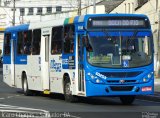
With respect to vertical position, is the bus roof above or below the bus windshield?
above

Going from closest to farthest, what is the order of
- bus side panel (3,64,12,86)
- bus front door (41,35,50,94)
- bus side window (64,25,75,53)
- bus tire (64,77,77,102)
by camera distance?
1. bus side window (64,25,75,53)
2. bus tire (64,77,77,102)
3. bus front door (41,35,50,94)
4. bus side panel (3,64,12,86)

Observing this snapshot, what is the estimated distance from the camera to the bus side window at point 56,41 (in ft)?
68.9

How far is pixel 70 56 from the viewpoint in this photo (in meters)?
19.9

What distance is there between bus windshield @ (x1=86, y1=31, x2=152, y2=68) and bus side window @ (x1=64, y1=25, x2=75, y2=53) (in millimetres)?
1252

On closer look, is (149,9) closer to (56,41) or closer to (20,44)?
(20,44)

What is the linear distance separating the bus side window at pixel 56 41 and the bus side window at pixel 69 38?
513 mm

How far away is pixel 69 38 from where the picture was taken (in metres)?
20.1

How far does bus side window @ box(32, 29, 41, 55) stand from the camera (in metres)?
23.1

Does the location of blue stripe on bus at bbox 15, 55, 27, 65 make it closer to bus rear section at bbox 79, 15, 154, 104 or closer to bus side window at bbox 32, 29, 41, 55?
bus side window at bbox 32, 29, 41, 55

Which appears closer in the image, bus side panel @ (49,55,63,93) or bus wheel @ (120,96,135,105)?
bus wheel @ (120,96,135,105)

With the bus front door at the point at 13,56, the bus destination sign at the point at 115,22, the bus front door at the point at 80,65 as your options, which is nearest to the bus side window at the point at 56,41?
the bus front door at the point at 80,65

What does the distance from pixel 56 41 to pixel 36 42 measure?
7.11ft

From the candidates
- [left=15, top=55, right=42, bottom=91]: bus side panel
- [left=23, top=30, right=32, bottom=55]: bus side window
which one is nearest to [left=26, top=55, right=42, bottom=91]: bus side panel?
[left=15, top=55, right=42, bottom=91]: bus side panel

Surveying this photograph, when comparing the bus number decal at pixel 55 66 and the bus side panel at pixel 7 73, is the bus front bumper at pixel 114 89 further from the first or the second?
the bus side panel at pixel 7 73
